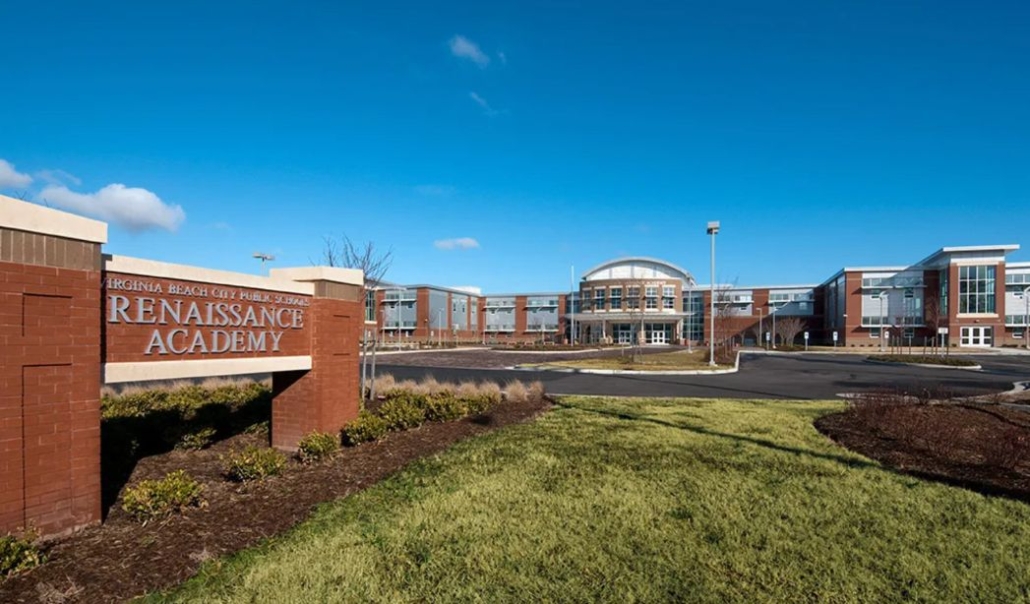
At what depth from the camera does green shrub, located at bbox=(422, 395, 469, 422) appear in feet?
35.7

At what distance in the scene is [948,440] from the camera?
339 inches

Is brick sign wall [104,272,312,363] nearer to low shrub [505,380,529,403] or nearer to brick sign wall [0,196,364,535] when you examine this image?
brick sign wall [0,196,364,535]

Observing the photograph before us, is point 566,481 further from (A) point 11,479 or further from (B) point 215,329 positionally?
(A) point 11,479

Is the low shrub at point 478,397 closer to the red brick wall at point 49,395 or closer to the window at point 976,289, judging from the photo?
the red brick wall at point 49,395

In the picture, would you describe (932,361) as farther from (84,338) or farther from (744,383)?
(84,338)

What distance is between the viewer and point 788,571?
13.7ft

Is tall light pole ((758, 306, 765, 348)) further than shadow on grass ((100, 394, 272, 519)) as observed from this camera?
Yes

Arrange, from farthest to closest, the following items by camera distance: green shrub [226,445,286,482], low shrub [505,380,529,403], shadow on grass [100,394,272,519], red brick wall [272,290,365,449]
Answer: low shrub [505,380,529,403] < red brick wall [272,290,365,449] < shadow on grass [100,394,272,519] < green shrub [226,445,286,482]

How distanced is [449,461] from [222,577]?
12.3 feet

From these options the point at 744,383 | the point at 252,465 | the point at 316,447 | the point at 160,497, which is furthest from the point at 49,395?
the point at 744,383

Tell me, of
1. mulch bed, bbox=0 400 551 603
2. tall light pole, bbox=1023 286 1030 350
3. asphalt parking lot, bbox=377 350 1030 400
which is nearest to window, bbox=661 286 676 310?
tall light pole, bbox=1023 286 1030 350

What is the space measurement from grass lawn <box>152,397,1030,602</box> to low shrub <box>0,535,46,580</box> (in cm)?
120

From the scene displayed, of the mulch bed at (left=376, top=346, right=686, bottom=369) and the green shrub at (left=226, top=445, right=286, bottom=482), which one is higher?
the green shrub at (left=226, top=445, right=286, bottom=482)

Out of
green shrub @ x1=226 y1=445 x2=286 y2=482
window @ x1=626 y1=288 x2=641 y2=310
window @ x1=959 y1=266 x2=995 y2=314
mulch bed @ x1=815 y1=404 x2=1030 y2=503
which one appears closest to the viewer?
green shrub @ x1=226 y1=445 x2=286 y2=482
